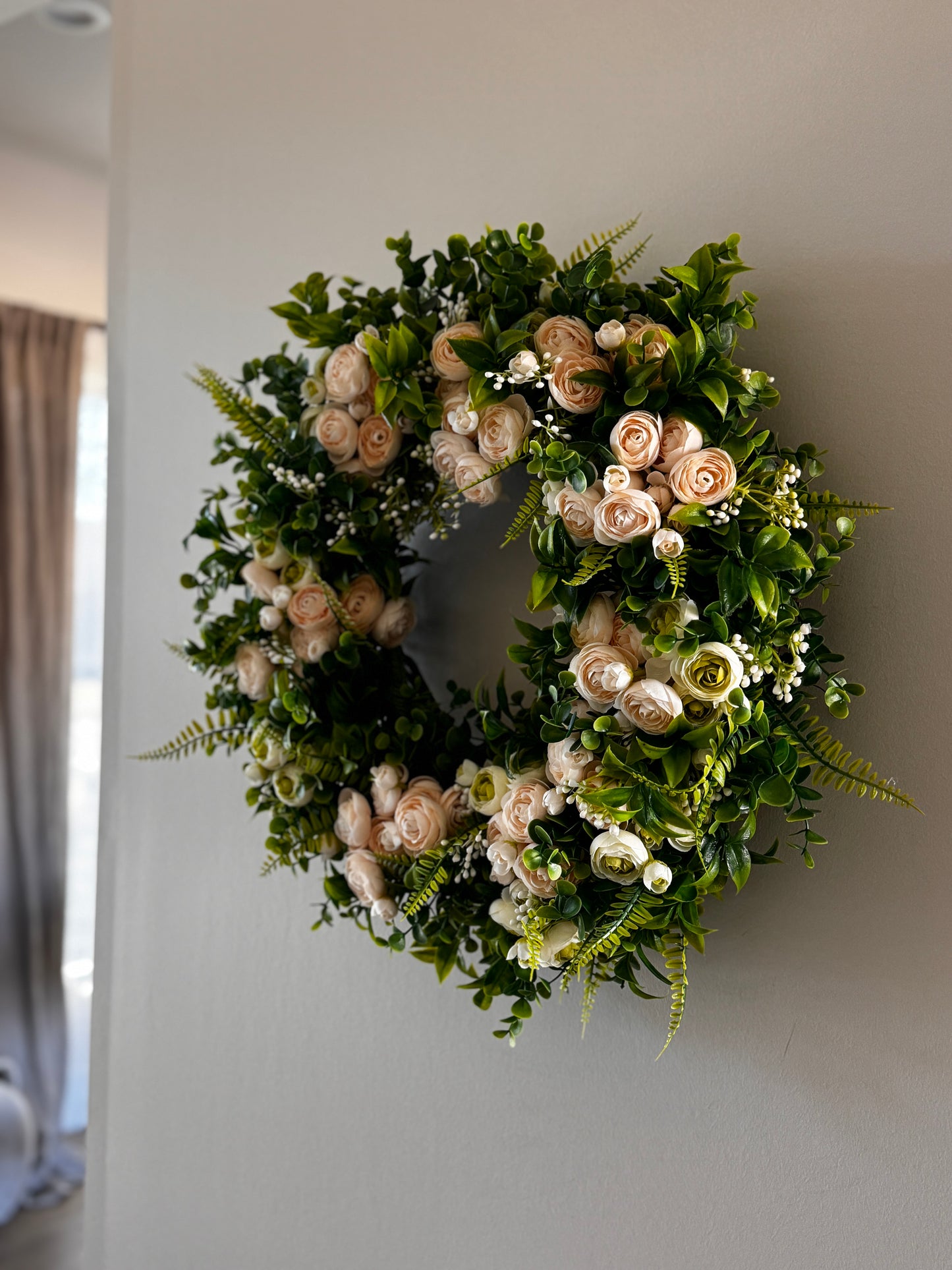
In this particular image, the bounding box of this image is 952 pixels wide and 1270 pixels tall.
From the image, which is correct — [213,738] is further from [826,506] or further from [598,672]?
[826,506]

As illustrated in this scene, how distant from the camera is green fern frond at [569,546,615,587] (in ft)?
2.65

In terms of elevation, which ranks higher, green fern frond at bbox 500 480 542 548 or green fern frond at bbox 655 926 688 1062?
green fern frond at bbox 500 480 542 548

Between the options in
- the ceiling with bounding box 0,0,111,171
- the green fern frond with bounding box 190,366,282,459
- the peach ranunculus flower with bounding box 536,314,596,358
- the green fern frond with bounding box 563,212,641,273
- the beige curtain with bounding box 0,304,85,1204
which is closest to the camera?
the peach ranunculus flower with bounding box 536,314,596,358

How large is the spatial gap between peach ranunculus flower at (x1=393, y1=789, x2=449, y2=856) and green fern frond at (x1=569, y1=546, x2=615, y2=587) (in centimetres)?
25

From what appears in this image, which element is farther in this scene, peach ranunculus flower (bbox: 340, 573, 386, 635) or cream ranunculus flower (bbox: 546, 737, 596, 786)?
peach ranunculus flower (bbox: 340, 573, 386, 635)

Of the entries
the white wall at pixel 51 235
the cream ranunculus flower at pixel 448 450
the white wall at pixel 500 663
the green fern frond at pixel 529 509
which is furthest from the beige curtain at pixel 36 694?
the green fern frond at pixel 529 509

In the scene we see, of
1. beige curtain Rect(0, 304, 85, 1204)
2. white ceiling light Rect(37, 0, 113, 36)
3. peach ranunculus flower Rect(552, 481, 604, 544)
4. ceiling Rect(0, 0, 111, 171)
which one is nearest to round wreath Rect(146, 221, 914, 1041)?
peach ranunculus flower Rect(552, 481, 604, 544)

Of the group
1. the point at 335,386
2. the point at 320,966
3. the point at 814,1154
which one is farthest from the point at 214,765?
the point at 814,1154

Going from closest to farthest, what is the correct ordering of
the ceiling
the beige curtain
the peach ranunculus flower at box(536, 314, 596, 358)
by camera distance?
1. the peach ranunculus flower at box(536, 314, 596, 358)
2. the ceiling
3. the beige curtain

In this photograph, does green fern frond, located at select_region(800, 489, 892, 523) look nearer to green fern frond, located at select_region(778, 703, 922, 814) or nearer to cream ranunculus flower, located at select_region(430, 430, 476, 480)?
green fern frond, located at select_region(778, 703, 922, 814)

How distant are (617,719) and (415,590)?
43 cm

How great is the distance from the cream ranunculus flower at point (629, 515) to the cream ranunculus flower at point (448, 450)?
19 cm

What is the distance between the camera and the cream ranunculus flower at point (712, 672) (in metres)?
0.74

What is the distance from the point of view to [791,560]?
0.77 meters
